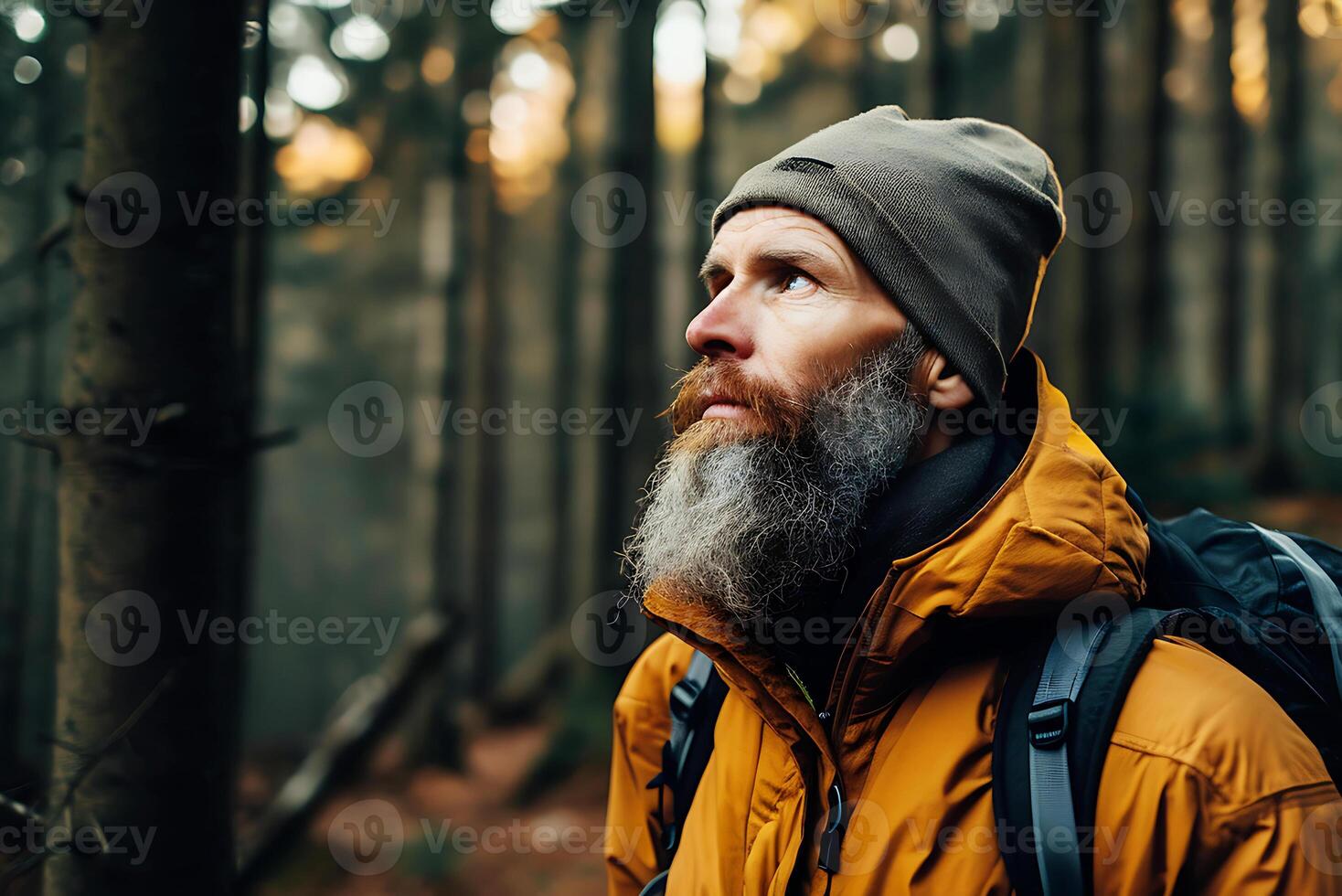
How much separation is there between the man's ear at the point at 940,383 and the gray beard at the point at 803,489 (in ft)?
0.13

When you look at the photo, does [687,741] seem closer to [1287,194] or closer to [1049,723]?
[1049,723]

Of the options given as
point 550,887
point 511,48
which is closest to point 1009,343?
point 550,887

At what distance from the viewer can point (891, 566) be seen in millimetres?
1774

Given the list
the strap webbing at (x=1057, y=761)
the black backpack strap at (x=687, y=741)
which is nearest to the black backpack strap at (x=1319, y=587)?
the strap webbing at (x=1057, y=761)

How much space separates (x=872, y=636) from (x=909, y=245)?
3.06 feet

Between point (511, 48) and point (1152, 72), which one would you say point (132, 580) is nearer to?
point (1152, 72)

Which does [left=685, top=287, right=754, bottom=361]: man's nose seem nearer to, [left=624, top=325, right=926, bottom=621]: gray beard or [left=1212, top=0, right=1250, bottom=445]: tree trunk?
[left=624, top=325, right=926, bottom=621]: gray beard

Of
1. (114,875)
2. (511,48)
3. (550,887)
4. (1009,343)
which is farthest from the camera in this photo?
(511,48)

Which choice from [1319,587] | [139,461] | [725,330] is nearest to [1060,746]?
[1319,587]

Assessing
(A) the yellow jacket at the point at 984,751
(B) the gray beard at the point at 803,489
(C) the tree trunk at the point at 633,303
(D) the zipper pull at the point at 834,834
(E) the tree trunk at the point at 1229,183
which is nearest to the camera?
(A) the yellow jacket at the point at 984,751

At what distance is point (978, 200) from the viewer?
218 centimetres

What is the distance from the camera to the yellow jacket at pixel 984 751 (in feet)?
4.75

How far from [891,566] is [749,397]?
0.55 metres

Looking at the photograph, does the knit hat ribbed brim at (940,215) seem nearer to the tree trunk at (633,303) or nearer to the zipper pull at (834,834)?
the zipper pull at (834,834)
